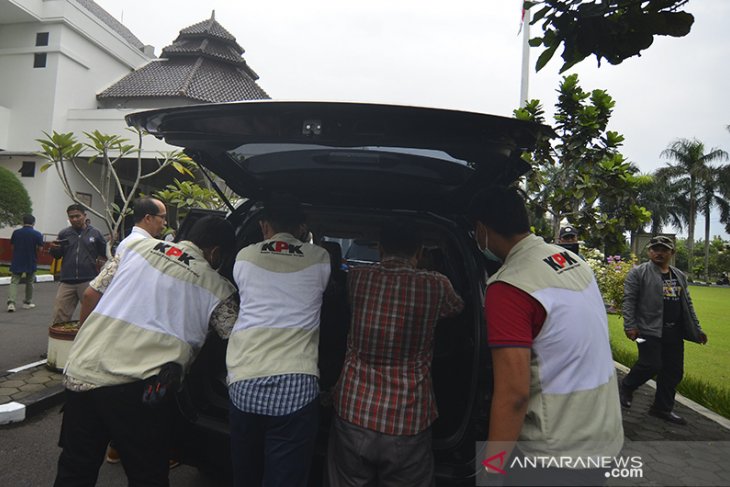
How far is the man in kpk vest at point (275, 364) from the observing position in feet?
6.57

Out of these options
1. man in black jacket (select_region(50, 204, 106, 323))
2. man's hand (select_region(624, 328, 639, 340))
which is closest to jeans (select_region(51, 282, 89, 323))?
man in black jacket (select_region(50, 204, 106, 323))

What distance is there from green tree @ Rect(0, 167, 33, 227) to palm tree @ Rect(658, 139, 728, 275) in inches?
1919

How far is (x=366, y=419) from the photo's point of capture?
199 centimetres

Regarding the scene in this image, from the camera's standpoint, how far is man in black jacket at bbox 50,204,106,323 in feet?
18.0

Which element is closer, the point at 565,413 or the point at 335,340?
the point at 565,413

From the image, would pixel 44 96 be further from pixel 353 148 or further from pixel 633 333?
pixel 633 333

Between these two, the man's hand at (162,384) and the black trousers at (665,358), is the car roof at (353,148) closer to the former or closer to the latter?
the man's hand at (162,384)

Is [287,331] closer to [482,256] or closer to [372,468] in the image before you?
[372,468]

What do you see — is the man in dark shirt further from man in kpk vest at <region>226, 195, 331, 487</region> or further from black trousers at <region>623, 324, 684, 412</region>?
man in kpk vest at <region>226, 195, 331, 487</region>

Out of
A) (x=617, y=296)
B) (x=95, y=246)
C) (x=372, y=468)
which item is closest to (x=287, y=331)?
(x=372, y=468)

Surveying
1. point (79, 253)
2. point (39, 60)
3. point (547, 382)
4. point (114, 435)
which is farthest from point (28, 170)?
point (547, 382)

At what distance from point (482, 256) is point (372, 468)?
1.19m

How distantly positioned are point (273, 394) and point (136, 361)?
1.98 feet

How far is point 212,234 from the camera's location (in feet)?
7.73
